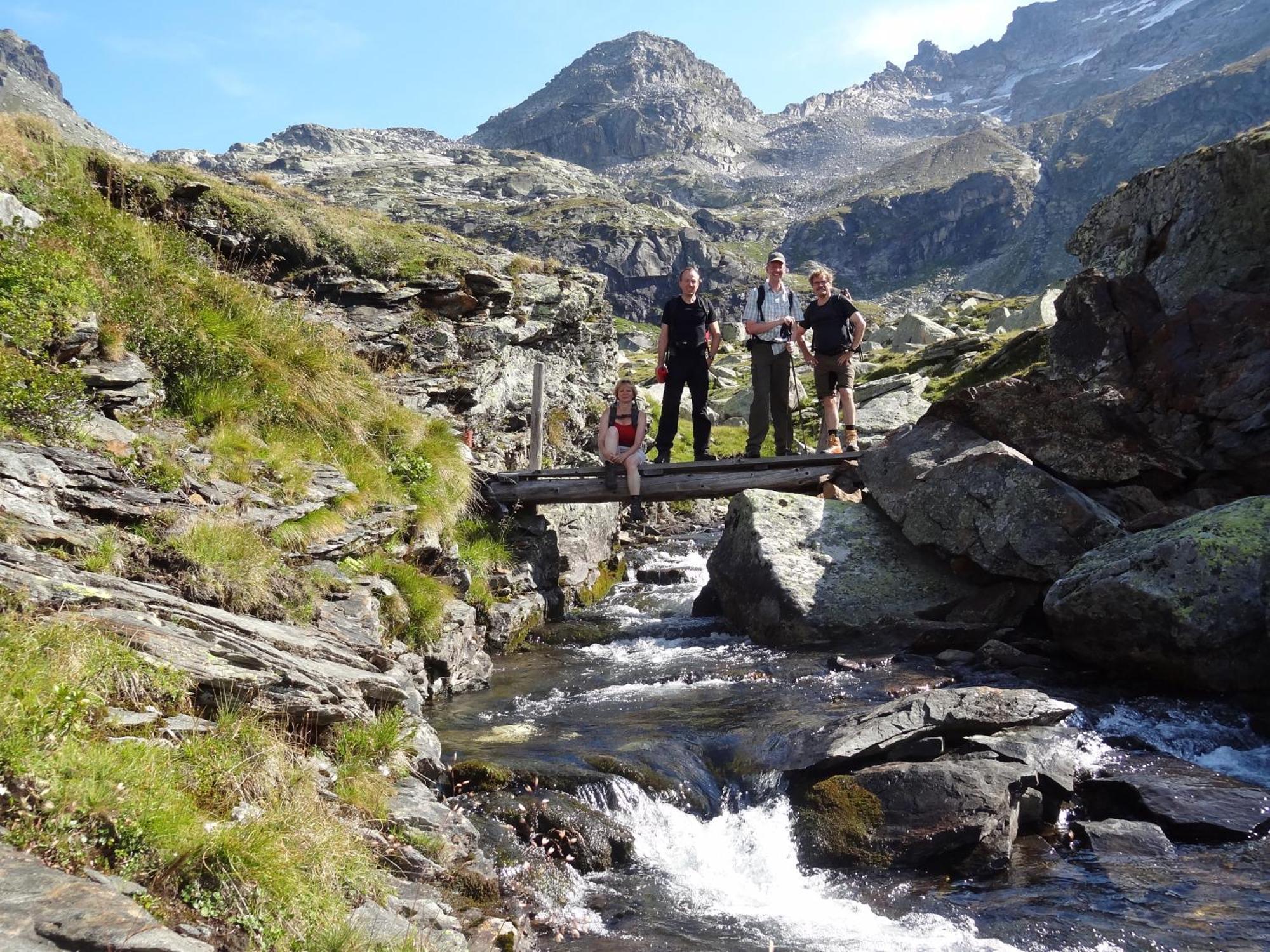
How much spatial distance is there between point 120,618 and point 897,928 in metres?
6.00

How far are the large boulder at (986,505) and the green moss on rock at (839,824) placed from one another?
20.1 ft

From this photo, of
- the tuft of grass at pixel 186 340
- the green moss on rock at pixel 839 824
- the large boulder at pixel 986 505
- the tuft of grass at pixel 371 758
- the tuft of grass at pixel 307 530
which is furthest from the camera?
the large boulder at pixel 986 505

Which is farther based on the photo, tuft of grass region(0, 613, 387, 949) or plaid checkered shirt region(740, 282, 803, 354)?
plaid checkered shirt region(740, 282, 803, 354)

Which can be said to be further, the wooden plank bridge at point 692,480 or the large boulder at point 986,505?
the wooden plank bridge at point 692,480

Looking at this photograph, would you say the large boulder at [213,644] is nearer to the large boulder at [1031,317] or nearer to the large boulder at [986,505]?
the large boulder at [986,505]

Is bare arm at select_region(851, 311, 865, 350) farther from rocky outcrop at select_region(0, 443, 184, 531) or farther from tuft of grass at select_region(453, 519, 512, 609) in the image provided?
rocky outcrop at select_region(0, 443, 184, 531)

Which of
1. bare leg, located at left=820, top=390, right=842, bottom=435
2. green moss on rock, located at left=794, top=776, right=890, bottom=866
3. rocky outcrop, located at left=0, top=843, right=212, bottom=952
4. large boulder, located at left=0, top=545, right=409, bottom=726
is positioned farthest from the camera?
bare leg, located at left=820, top=390, right=842, bottom=435

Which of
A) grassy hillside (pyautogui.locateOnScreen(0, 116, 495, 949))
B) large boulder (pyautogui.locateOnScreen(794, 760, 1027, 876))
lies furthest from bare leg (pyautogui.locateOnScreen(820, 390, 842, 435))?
large boulder (pyautogui.locateOnScreen(794, 760, 1027, 876))

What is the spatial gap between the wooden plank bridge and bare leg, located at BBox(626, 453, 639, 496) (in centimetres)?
40

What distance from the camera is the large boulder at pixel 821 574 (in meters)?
12.8

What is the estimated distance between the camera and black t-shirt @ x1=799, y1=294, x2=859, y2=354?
14859mm

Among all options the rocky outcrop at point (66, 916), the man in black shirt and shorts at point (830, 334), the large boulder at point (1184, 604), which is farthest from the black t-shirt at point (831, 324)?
the rocky outcrop at point (66, 916)

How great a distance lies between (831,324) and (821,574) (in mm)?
4644

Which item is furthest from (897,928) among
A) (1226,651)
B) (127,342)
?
(127,342)
